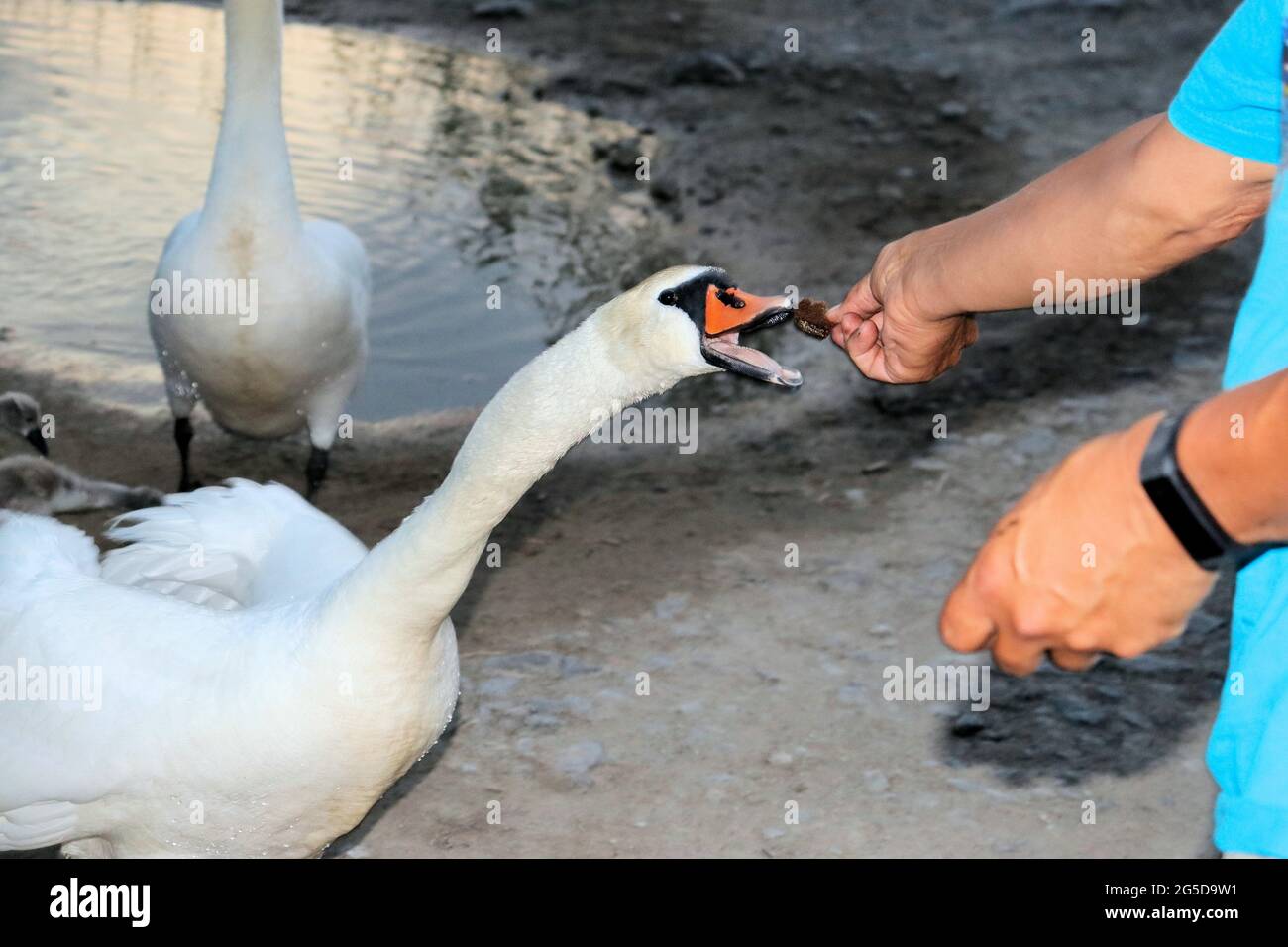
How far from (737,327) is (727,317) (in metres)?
0.02

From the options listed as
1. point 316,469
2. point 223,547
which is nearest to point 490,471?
point 223,547

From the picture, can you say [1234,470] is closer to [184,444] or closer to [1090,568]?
[1090,568]

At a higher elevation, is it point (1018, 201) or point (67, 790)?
point (1018, 201)

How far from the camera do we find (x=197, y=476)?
599 centimetres

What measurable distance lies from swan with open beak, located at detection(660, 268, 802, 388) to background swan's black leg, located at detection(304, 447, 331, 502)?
327cm

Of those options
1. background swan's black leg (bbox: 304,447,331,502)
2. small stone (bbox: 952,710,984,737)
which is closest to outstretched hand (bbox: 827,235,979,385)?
small stone (bbox: 952,710,984,737)

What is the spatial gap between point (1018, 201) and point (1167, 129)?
1.07 ft

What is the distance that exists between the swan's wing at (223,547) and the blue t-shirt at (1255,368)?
2.28m

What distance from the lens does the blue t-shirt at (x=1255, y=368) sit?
195 cm

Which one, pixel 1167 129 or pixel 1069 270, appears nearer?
pixel 1167 129

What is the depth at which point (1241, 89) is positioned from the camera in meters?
2.12

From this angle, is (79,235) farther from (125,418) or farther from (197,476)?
(197,476)

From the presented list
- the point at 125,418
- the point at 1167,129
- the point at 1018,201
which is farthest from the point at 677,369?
the point at 125,418

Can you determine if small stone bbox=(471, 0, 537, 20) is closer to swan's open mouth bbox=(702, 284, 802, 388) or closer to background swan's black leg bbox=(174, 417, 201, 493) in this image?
background swan's black leg bbox=(174, 417, 201, 493)
